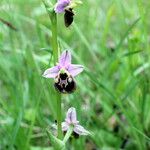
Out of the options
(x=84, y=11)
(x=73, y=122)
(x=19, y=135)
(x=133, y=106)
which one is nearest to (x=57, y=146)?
(x=73, y=122)

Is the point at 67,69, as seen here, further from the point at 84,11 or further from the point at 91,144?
the point at 84,11

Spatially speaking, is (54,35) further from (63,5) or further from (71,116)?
(71,116)

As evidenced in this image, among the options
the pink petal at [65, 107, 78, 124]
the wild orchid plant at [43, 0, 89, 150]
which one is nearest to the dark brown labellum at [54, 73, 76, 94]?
the wild orchid plant at [43, 0, 89, 150]

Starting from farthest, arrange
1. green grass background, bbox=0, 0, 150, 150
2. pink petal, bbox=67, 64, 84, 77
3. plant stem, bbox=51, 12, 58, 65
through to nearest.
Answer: green grass background, bbox=0, 0, 150, 150 → pink petal, bbox=67, 64, 84, 77 → plant stem, bbox=51, 12, 58, 65

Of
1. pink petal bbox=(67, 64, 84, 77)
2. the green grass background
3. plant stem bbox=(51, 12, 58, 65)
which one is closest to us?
plant stem bbox=(51, 12, 58, 65)

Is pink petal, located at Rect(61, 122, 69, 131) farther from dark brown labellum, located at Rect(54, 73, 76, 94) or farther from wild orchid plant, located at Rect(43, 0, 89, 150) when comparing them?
dark brown labellum, located at Rect(54, 73, 76, 94)

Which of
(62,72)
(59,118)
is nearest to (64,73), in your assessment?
(62,72)
